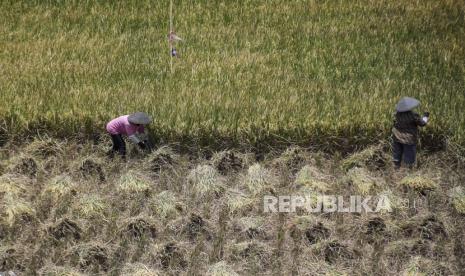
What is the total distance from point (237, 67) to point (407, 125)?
116 inches

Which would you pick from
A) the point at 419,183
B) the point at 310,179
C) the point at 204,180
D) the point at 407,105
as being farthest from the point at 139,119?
the point at 419,183

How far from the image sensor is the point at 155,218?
7.40 meters

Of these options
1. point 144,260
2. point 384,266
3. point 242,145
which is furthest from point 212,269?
point 242,145

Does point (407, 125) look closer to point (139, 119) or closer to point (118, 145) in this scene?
point (139, 119)

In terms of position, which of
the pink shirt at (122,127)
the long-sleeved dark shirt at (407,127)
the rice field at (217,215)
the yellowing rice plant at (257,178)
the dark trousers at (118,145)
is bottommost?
the rice field at (217,215)

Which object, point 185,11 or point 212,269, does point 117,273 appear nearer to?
point 212,269

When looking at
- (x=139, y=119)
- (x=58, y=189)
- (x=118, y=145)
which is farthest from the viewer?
(x=118, y=145)

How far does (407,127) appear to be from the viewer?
7.88 m

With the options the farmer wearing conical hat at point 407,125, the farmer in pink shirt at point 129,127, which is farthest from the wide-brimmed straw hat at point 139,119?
the farmer wearing conical hat at point 407,125

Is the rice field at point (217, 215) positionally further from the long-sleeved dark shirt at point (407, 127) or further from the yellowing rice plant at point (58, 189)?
the long-sleeved dark shirt at point (407, 127)

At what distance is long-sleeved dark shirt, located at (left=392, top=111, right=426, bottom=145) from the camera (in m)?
7.85

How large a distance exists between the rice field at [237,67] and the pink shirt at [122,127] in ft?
1.52

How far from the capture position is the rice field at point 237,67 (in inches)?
340

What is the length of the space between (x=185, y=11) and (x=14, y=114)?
470cm
